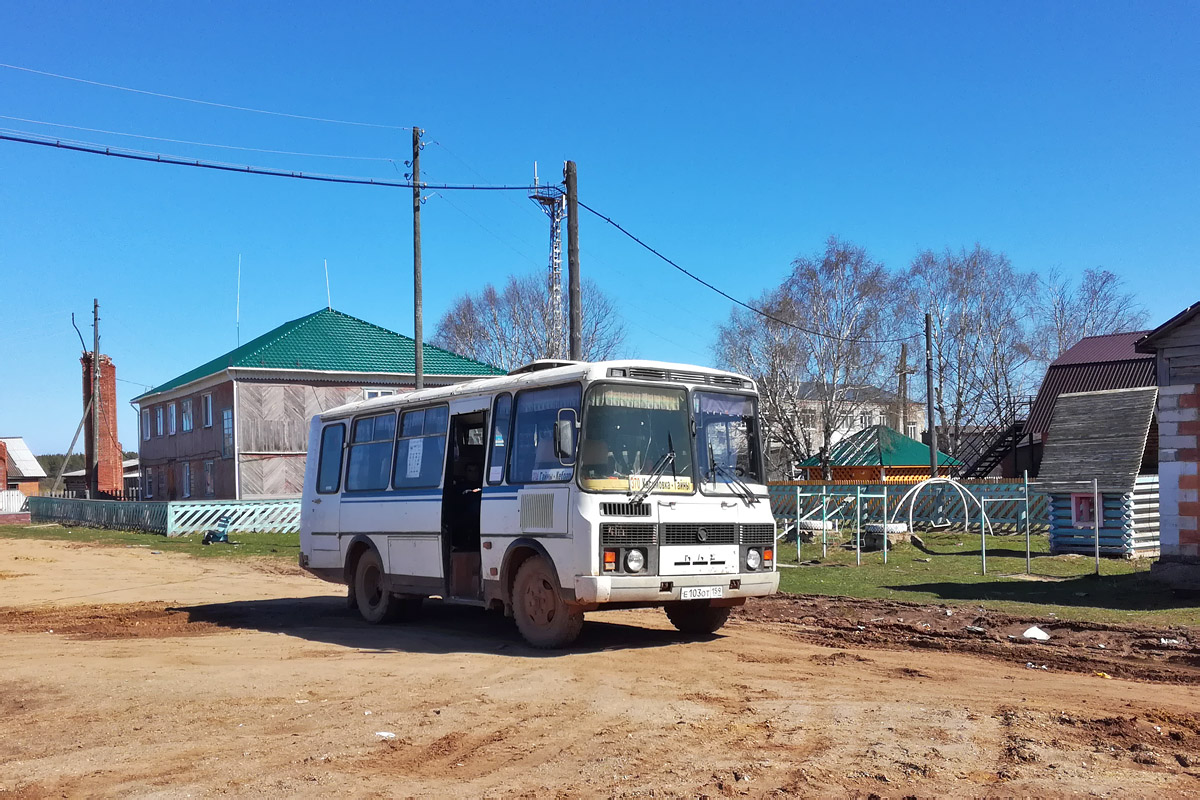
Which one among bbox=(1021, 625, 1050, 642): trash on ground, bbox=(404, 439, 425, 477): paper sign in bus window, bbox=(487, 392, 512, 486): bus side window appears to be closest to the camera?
bbox=(1021, 625, 1050, 642): trash on ground

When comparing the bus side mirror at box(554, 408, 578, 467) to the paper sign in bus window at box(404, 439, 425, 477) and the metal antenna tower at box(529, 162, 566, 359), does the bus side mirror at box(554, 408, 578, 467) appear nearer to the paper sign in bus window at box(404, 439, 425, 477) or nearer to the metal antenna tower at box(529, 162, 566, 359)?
the paper sign in bus window at box(404, 439, 425, 477)

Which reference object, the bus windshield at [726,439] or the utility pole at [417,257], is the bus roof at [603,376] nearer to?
the bus windshield at [726,439]

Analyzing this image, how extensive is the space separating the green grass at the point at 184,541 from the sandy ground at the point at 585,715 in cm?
1254

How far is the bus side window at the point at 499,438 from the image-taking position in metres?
11.9

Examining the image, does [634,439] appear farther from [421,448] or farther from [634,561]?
[421,448]

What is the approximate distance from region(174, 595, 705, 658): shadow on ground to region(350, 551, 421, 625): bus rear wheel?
148mm

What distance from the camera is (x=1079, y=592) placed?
1570 centimetres

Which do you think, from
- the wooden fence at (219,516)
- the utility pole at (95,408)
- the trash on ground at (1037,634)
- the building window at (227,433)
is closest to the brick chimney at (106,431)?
the utility pole at (95,408)

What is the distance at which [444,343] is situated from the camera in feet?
220

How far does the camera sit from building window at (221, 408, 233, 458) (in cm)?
4106

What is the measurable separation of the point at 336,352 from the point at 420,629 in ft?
101

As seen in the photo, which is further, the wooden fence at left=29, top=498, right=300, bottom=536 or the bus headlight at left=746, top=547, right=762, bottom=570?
the wooden fence at left=29, top=498, right=300, bottom=536

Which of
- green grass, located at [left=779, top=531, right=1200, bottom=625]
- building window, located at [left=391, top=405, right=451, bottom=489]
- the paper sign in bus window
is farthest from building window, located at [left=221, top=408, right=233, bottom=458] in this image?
the paper sign in bus window

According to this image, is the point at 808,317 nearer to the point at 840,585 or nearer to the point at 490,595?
the point at 840,585
